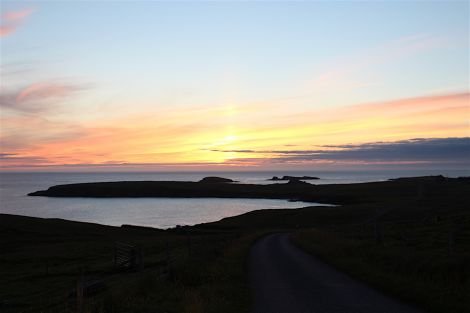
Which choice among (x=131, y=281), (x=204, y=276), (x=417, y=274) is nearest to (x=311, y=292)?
(x=417, y=274)

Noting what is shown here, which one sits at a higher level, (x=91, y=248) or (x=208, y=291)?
(x=208, y=291)

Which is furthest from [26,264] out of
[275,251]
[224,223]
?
[224,223]

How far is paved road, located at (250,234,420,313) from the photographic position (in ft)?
45.7

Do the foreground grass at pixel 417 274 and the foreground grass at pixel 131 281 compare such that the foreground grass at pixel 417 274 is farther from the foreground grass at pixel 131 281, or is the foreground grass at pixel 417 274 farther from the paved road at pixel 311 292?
the foreground grass at pixel 131 281

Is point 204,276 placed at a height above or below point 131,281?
above

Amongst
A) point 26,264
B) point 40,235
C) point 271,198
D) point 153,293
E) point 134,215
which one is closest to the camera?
point 153,293

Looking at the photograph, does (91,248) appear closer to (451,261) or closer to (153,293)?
(153,293)

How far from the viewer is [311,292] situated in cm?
1675

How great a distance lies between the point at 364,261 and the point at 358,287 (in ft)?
18.6

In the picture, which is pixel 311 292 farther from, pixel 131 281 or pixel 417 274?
pixel 131 281

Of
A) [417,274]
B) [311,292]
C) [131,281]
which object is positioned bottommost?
[131,281]

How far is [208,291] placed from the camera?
16203 mm

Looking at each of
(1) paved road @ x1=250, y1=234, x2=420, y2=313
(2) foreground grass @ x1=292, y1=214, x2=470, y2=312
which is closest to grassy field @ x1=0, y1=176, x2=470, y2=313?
(2) foreground grass @ x1=292, y1=214, x2=470, y2=312

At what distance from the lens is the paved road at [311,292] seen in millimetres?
13942
